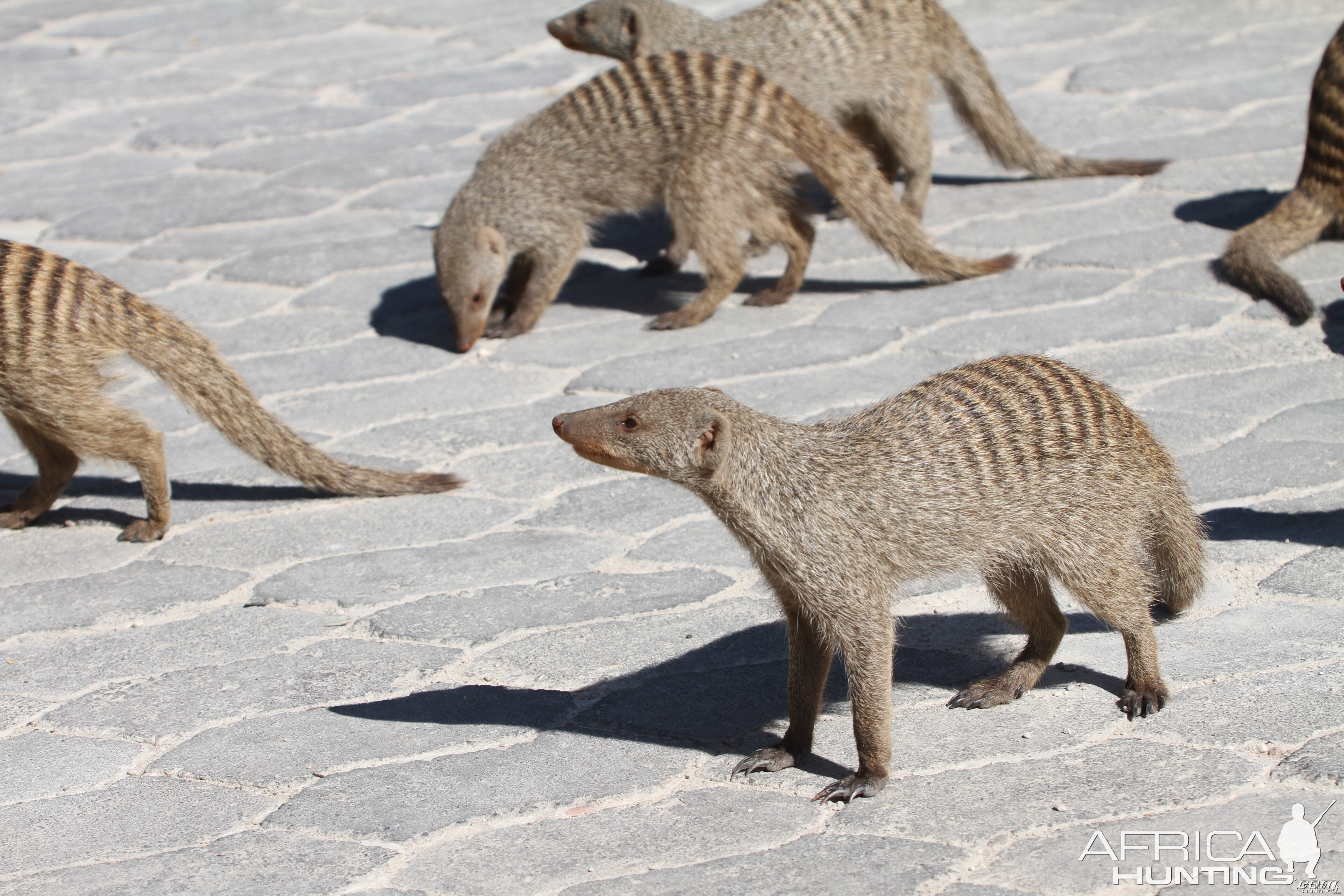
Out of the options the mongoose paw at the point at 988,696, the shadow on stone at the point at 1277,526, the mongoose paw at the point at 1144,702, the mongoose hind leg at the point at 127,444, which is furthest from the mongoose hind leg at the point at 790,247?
the mongoose paw at the point at 1144,702

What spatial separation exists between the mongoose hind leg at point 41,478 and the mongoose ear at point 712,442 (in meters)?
2.27

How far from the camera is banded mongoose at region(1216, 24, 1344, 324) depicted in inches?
185

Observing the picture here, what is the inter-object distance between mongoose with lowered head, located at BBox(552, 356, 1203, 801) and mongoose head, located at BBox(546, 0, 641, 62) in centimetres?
346

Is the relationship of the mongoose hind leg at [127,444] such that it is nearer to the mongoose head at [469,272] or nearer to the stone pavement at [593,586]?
the stone pavement at [593,586]

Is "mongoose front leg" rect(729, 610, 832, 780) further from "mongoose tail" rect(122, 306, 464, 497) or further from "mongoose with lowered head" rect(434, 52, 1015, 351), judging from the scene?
"mongoose with lowered head" rect(434, 52, 1015, 351)

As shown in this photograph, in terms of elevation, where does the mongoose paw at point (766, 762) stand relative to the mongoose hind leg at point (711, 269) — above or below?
below

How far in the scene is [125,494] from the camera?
4.12 metres

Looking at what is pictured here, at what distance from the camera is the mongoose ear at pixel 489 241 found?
500cm

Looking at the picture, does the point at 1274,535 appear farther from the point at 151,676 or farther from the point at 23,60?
the point at 23,60

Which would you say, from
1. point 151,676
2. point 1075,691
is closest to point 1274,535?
point 1075,691

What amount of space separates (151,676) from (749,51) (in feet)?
12.4

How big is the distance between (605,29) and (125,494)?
2853 millimetres

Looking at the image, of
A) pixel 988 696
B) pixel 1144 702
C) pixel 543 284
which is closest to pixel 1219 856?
pixel 1144 702

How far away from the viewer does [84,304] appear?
12.1 ft
